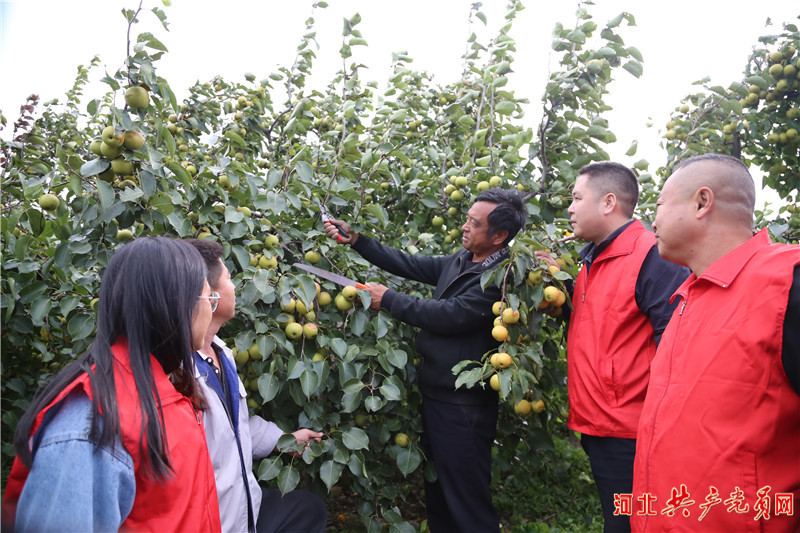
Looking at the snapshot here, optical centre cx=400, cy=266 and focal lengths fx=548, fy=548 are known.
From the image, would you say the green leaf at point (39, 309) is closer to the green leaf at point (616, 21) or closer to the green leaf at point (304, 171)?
the green leaf at point (304, 171)

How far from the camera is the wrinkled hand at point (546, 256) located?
7.04 feet

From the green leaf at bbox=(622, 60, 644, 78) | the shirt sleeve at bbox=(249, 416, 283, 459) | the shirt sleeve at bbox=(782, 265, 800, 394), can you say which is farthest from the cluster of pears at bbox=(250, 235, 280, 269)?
the green leaf at bbox=(622, 60, 644, 78)

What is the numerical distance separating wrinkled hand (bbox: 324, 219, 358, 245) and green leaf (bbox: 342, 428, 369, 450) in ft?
3.04

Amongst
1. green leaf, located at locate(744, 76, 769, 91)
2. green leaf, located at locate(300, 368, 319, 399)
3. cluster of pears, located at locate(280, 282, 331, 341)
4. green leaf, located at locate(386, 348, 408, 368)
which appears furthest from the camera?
green leaf, located at locate(744, 76, 769, 91)

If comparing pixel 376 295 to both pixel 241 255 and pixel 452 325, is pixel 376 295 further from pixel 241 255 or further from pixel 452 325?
pixel 241 255

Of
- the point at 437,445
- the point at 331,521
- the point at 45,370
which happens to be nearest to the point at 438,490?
the point at 437,445

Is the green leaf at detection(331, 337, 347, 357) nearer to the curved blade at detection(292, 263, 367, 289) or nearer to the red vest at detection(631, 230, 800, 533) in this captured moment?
the curved blade at detection(292, 263, 367, 289)

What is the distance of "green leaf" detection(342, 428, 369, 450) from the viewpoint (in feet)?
6.79

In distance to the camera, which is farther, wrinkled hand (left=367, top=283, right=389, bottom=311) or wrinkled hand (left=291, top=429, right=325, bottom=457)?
wrinkled hand (left=367, top=283, right=389, bottom=311)

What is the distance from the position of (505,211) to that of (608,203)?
0.50 meters

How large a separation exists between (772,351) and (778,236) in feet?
6.03

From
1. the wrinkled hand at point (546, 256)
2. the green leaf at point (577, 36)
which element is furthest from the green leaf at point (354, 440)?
the green leaf at point (577, 36)

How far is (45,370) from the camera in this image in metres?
2.43

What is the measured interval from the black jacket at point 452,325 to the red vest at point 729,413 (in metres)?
0.96
